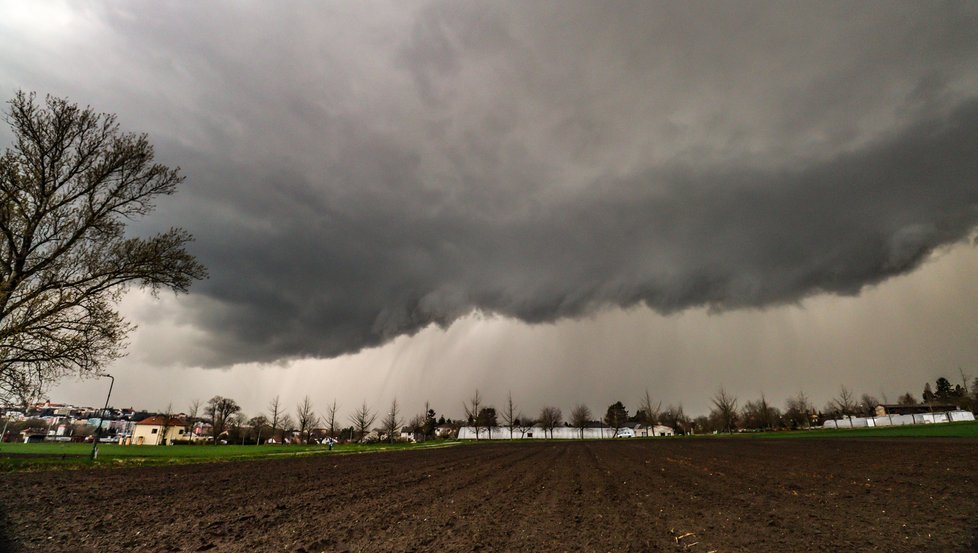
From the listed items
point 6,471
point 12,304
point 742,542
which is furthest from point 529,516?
point 6,471

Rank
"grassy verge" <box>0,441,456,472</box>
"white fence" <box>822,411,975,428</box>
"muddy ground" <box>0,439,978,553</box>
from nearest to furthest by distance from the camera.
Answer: "muddy ground" <box>0,439,978,553</box> < "grassy verge" <box>0,441,456,472</box> < "white fence" <box>822,411,975,428</box>

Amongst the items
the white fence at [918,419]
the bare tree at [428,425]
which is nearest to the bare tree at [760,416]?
the white fence at [918,419]

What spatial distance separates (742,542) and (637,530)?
2580mm

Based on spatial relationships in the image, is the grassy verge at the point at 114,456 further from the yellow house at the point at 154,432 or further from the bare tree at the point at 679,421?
the bare tree at the point at 679,421

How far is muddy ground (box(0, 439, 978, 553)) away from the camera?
1043 cm

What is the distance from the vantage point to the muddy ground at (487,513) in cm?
1043

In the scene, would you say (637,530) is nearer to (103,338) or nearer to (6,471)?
(103,338)

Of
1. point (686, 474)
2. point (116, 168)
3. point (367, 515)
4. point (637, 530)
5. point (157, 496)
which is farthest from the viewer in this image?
point (686, 474)

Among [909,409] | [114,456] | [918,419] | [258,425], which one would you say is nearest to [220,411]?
[258,425]

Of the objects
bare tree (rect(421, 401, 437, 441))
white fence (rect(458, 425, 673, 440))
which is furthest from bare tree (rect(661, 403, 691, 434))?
bare tree (rect(421, 401, 437, 441))

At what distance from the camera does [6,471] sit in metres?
21.5

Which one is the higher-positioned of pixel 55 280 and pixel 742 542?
pixel 55 280

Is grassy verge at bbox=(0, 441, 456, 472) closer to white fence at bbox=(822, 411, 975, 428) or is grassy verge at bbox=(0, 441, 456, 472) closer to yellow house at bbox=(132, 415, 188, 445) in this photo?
yellow house at bbox=(132, 415, 188, 445)

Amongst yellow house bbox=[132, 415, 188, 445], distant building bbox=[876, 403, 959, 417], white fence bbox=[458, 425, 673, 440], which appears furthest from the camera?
white fence bbox=[458, 425, 673, 440]
